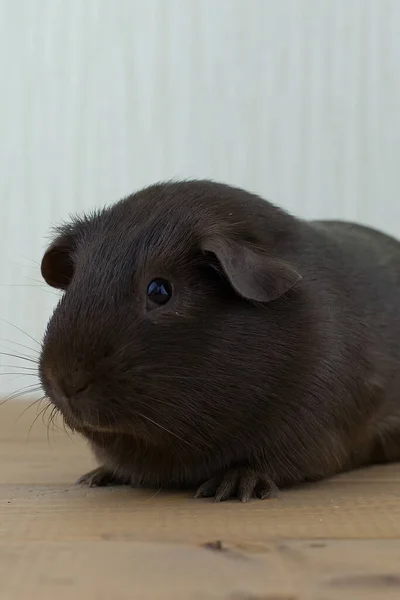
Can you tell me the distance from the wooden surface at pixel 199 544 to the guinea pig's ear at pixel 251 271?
0.43 meters

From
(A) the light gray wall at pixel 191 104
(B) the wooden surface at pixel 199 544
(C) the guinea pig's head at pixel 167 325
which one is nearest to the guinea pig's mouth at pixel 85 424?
(C) the guinea pig's head at pixel 167 325

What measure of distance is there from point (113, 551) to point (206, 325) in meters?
0.62

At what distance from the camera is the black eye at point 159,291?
166cm

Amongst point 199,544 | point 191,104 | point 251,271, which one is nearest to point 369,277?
point 251,271

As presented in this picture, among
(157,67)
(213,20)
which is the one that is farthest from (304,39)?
(157,67)

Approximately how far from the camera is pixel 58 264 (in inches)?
81.5

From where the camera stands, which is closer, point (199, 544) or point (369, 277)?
point (199, 544)

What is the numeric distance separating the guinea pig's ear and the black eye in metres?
0.12

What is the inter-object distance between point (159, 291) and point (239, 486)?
45 cm

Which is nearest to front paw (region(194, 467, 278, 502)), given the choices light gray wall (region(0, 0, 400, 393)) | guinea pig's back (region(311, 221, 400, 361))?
guinea pig's back (region(311, 221, 400, 361))

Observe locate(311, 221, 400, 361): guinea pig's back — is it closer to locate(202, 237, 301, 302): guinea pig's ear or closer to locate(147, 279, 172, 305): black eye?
locate(202, 237, 301, 302): guinea pig's ear

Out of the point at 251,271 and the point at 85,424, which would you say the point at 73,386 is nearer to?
the point at 85,424

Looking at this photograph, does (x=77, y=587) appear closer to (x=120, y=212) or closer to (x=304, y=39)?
(x=120, y=212)

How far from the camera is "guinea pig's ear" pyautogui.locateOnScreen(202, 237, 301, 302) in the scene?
1.60 meters
